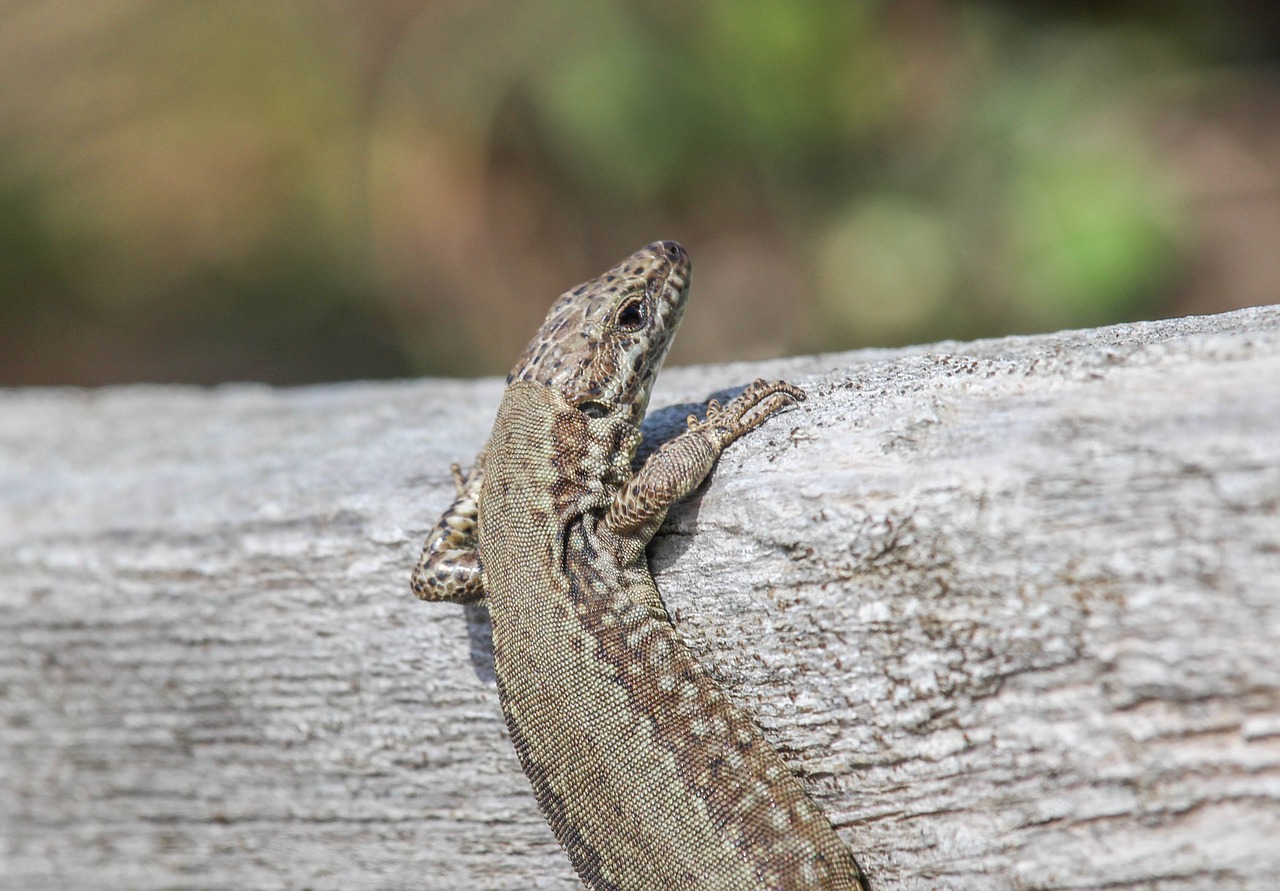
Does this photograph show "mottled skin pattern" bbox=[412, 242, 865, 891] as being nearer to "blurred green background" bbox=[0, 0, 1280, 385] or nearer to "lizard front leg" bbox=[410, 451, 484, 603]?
"lizard front leg" bbox=[410, 451, 484, 603]

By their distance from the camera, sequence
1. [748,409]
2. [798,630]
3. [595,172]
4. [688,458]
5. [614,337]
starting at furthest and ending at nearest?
[595,172], [614,337], [748,409], [688,458], [798,630]

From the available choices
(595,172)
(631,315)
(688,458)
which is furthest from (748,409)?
(595,172)

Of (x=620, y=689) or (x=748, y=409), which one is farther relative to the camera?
(x=748, y=409)

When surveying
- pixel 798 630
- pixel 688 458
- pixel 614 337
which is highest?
pixel 614 337

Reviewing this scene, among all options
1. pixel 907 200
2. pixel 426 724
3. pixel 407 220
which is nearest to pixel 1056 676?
pixel 426 724

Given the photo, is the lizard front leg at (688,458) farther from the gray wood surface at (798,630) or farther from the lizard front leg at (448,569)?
the lizard front leg at (448,569)

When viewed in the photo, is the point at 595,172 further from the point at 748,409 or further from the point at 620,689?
the point at 620,689
